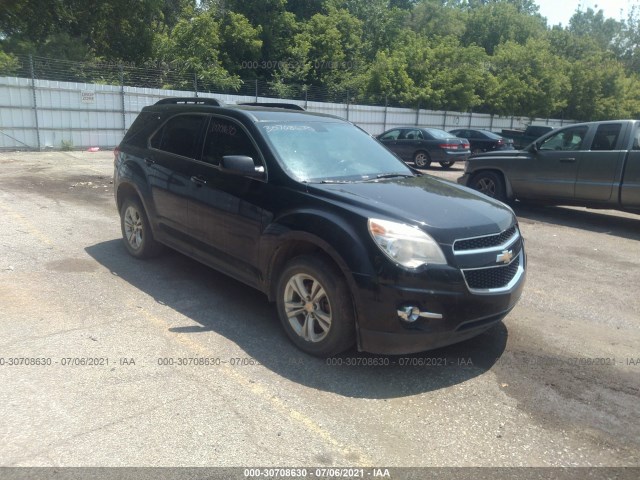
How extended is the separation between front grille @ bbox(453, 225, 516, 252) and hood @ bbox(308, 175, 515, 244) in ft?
0.12

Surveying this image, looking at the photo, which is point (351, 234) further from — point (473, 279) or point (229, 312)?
point (229, 312)

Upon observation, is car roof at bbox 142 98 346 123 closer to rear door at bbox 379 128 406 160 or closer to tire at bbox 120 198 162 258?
tire at bbox 120 198 162 258

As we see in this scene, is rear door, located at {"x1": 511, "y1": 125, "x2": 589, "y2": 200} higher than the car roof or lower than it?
lower

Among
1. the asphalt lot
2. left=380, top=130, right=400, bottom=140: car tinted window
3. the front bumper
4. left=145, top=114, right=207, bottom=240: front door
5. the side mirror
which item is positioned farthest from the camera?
left=380, top=130, right=400, bottom=140: car tinted window

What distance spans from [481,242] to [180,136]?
10.7 feet

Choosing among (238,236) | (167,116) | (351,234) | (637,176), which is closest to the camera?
(351,234)

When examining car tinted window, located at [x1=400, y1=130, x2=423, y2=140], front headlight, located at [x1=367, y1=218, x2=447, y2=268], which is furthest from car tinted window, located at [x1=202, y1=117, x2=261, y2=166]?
car tinted window, located at [x1=400, y1=130, x2=423, y2=140]

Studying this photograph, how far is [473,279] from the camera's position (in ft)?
12.2

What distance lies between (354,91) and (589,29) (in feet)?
289

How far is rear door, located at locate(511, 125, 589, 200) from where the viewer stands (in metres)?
9.48

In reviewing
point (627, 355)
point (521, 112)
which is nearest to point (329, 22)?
point (521, 112)

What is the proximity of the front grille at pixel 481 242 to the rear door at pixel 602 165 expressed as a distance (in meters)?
5.93

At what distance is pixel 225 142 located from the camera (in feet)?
16.4

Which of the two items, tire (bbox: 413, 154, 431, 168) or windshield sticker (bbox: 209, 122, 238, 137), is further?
tire (bbox: 413, 154, 431, 168)
